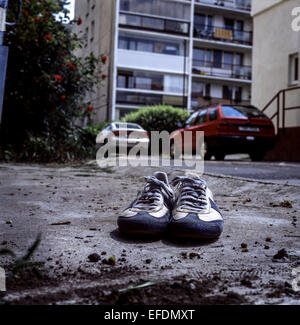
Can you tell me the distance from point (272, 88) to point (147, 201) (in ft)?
40.5

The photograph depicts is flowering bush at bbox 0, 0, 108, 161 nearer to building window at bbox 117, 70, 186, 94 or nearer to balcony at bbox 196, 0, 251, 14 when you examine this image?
building window at bbox 117, 70, 186, 94

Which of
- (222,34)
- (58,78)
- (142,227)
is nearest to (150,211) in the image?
(142,227)

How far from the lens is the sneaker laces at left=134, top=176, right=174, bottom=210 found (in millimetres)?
2223

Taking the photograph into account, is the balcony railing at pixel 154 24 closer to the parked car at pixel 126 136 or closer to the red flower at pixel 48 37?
the parked car at pixel 126 136

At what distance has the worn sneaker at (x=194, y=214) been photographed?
6.66ft

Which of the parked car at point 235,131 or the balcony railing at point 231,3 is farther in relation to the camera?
the balcony railing at point 231,3

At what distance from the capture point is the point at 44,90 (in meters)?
8.71

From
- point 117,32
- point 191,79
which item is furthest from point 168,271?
point 191,79

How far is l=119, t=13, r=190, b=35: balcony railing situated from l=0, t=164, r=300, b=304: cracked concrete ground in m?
28.7

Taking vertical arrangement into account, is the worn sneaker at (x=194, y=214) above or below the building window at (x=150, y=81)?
below

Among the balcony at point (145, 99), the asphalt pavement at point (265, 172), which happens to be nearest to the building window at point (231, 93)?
the balcony at point (145, 99)

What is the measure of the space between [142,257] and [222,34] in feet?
116

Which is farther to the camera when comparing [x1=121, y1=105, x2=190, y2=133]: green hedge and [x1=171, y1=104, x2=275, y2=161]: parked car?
[x1=121, y1=105, x2=190, y2=133]: green hedge

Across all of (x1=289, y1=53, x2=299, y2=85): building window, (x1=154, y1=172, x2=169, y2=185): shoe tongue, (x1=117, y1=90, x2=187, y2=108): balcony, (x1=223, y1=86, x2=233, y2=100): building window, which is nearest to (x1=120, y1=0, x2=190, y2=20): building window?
(x1=117, y1=90, x2=187, y2=108): balcony
